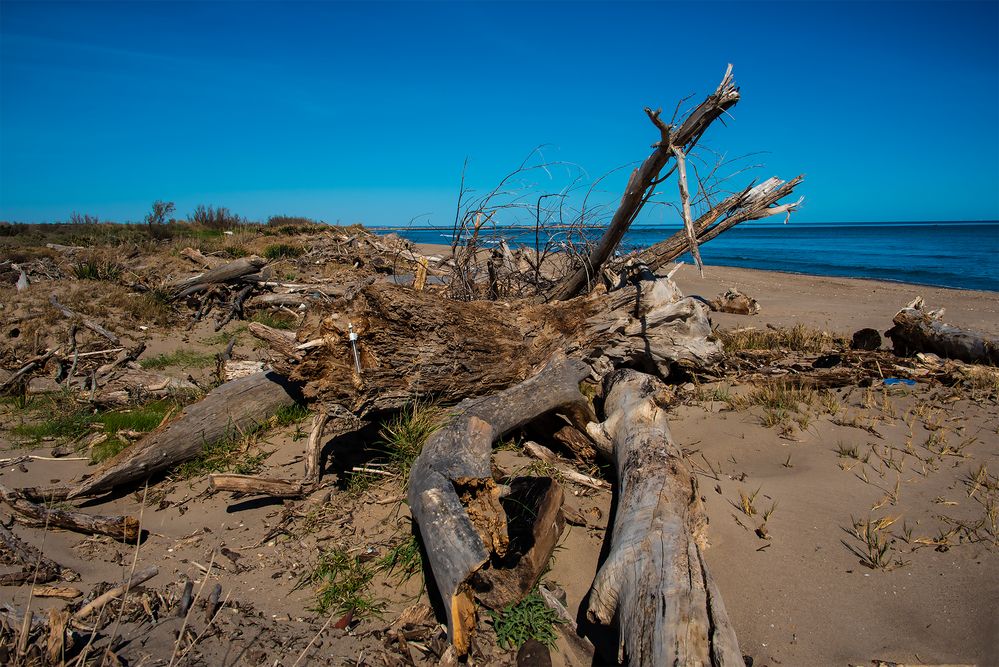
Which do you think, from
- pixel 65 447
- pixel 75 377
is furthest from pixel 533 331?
pixel 75 377

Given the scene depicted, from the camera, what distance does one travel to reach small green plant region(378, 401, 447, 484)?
13.1 ft

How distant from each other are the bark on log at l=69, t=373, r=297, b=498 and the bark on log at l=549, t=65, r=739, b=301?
301 cm

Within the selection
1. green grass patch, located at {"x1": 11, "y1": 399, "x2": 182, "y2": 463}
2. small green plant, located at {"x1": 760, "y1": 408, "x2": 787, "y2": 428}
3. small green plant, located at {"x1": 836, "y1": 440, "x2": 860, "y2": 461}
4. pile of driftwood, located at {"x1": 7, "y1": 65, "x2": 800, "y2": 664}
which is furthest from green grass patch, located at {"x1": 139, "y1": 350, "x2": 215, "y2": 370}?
small green plant, located at {"x1": 836, "y1": 440, "x2": 860, "y2": 461}

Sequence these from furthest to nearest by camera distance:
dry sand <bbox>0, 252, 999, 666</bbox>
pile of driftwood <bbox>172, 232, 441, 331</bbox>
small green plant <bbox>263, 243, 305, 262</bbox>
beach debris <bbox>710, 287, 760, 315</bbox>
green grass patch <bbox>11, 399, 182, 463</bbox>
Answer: small green plant <bbox>263, 243, 305, 262</bbox>
beach debris <bbox>710, 287, 760, 315</bbox>
pile of driftwood <bbox>172, 232, 441, 331</bbox>
green grass patch <bbox>11, 399, 182, 463</bbox>
dry sand <bbox>0, 252, 999, 666</bbox>

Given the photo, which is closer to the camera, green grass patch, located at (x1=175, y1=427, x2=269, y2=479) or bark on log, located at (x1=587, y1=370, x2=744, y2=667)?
bark on log, located at (x1=587, y1=370, x2=744, y2=667)

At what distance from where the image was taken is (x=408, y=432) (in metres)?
4.09

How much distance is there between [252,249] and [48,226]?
49.6 ft

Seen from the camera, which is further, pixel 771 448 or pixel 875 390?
pixel 875 390

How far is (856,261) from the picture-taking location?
25.8 metres

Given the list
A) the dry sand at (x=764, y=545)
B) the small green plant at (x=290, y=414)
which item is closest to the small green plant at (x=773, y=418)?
the dry sand at (x=764, y=545)

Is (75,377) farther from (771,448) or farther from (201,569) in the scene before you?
(771,448)

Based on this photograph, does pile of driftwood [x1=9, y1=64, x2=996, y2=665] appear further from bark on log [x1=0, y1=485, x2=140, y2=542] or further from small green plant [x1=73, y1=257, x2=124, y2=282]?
small green plant [x1=73, y1=257, x2=124, y2=282]

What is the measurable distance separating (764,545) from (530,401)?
177 centimetres

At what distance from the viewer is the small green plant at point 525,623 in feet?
8.59
